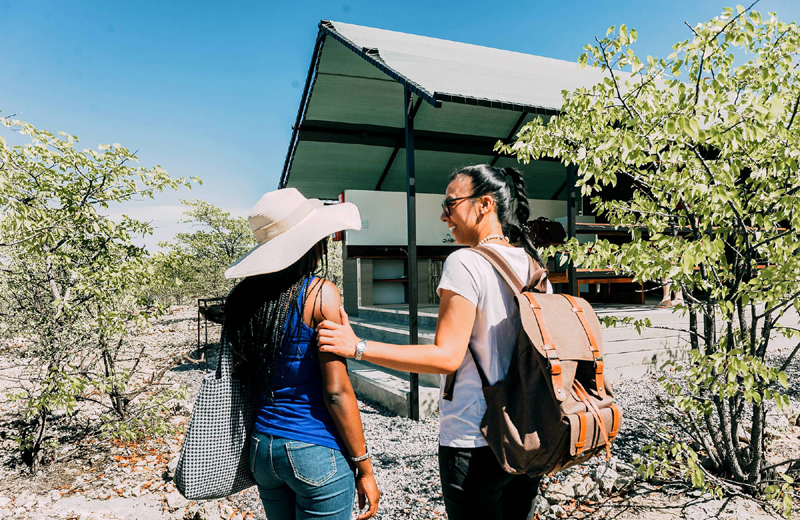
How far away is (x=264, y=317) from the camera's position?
4.86ft

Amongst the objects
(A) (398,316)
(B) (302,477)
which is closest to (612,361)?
(A) (398,316)

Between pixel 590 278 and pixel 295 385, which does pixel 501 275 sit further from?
pixel 590 278

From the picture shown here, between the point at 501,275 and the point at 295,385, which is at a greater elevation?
the point at 501,275

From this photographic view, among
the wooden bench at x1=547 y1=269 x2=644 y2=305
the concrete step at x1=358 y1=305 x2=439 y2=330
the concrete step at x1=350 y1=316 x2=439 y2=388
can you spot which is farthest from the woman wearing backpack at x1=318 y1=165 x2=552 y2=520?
the wooden bench at x1=547 y1=269 x2=644 y2=305

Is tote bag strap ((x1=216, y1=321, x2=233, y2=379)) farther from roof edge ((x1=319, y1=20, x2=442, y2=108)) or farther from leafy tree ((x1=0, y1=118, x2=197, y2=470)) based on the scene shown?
roof edge ((x1=319, y1=20, x2=442, y2=108))

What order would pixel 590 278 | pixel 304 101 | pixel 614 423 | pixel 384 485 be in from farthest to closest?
pixel 590 278
pixel 304 101
pixel 384 485
pixel 614 423

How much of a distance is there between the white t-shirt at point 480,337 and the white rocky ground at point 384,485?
2.03 m

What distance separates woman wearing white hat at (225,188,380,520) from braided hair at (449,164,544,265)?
542 millimetres

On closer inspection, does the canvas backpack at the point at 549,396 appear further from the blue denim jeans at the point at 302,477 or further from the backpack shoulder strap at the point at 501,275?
the blue denim jeans at the point at 302,477

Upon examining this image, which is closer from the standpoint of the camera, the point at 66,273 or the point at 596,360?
the point at 596,360

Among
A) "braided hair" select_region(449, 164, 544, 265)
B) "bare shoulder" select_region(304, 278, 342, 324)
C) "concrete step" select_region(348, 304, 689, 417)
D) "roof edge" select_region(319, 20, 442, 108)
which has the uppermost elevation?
"roof edge" select_region(319, 20, 442, 108)

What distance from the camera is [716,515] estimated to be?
9.01ft

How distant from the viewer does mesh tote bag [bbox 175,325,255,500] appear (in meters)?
1.51

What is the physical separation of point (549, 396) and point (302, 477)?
0.81 metres
